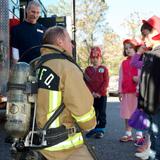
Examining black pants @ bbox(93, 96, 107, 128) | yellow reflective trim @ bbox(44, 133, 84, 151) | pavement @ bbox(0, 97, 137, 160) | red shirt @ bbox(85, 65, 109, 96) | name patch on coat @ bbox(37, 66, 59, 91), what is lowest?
pavement @ bbox(0, 97, 137, 160)

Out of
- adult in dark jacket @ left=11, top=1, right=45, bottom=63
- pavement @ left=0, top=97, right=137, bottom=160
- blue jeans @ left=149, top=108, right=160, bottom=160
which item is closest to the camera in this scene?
blue jeans @ left=149, top=108, right=160, bottom=160

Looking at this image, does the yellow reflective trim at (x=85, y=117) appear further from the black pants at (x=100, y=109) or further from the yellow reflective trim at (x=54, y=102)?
the black pants at (x=100, y=109)

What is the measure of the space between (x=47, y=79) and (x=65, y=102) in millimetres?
210

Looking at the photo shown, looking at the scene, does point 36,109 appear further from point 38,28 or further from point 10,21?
point 10,21

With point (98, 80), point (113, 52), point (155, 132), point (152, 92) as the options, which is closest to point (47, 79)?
point (152, 92)

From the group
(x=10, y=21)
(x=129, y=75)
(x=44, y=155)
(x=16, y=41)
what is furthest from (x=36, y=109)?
(x=10, y=21)

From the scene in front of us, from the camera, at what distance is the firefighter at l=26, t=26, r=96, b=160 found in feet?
11.1

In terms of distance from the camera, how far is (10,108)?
3375mm

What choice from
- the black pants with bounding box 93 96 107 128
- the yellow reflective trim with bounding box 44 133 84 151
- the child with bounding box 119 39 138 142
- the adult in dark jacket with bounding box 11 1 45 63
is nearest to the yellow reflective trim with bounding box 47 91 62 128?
the yellow reflective trim with bounding box 44 133 84 151

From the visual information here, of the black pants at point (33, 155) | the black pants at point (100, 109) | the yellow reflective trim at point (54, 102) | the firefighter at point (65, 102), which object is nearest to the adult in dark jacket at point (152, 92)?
the firefighter at point (65, 102)

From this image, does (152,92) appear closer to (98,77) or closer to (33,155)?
(33,155)

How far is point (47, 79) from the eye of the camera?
3.41m

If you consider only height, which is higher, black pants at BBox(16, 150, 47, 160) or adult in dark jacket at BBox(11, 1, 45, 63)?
adult in dark jacket at BBox(11, 1, 45, 63)

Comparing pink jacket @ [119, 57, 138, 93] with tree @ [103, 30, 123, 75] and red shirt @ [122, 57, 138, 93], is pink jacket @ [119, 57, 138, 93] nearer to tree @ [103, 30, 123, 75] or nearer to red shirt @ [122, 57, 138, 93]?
red shirt @ [122, 57, 138, 93]
